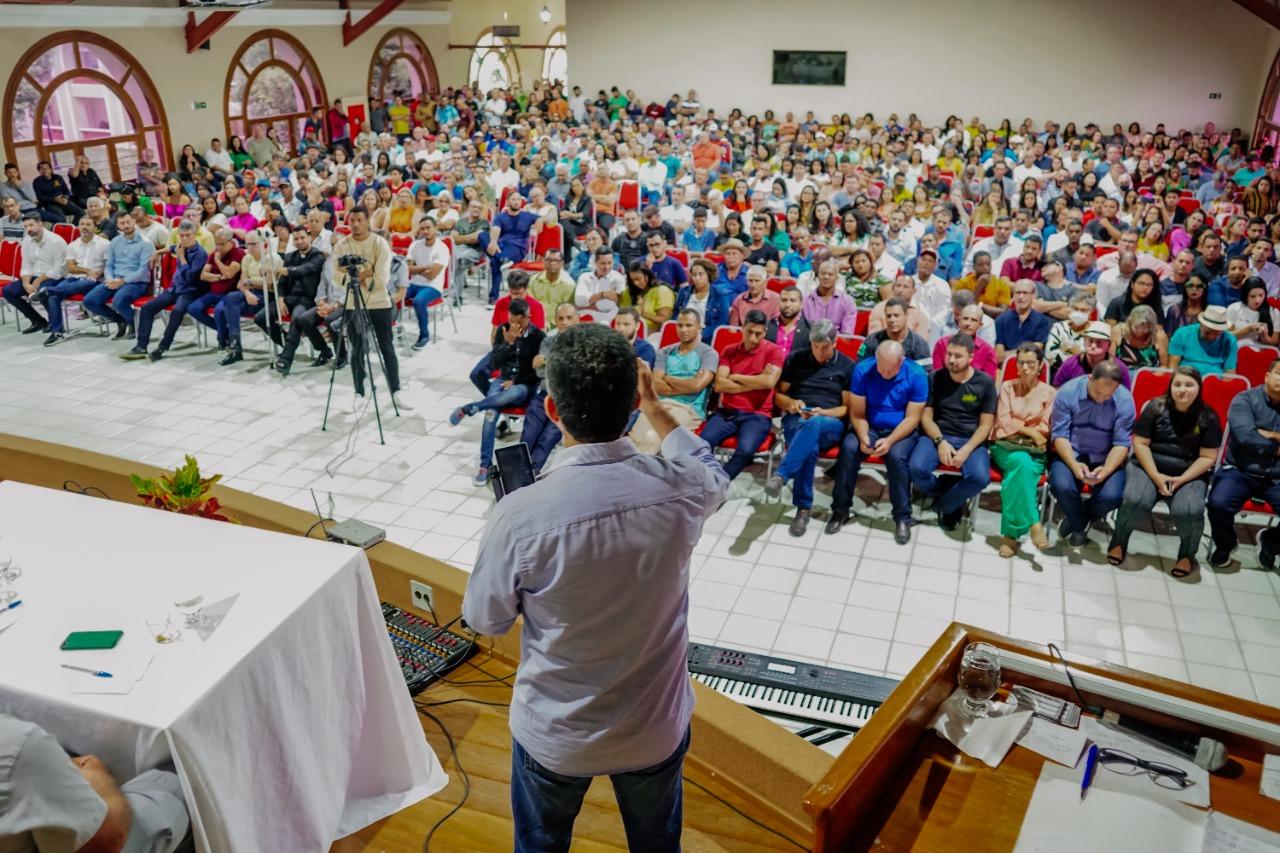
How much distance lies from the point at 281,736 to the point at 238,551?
0.55 meters

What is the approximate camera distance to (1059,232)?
8555 millimetres

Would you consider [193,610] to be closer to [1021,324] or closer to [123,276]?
[1021,324]

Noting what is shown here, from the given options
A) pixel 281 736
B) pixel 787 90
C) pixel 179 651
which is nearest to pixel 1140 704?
pixel 281 736

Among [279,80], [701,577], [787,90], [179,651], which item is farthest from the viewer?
→ [787,90]

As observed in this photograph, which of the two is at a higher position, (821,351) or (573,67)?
(573,67)

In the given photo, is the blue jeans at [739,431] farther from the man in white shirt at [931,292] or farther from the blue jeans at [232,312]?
the blue jeans at [232,312]

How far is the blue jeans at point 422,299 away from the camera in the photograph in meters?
7.62

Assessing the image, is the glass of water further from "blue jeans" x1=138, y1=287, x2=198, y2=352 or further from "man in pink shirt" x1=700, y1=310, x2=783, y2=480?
"blue jeans" x1=138, y1=287, x2=198, y2=352

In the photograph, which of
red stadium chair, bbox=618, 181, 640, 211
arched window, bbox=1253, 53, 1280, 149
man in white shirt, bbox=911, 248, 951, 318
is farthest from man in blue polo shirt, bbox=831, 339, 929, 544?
arched window, bbox=1253, 53, 1280, 149

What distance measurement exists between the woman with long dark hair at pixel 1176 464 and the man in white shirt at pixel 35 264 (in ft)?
26.4

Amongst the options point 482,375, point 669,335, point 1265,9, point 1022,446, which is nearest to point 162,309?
point 482,375

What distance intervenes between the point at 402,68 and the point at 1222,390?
18847mm

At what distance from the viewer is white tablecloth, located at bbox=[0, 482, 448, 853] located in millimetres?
2045

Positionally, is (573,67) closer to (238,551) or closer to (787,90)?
(787,90)
